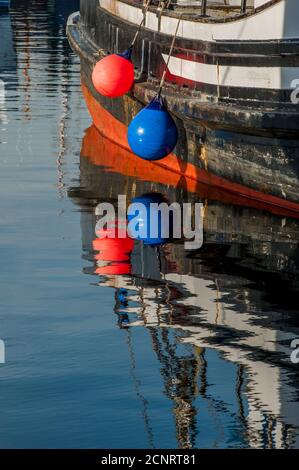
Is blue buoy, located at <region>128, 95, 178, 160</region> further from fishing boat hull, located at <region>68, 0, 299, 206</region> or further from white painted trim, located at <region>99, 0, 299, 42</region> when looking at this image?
white painted trim, located at <region>99, 0, 299, 42</region>

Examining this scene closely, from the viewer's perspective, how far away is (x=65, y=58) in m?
31.4

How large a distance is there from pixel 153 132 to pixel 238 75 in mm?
1391

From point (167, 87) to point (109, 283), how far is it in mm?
4863

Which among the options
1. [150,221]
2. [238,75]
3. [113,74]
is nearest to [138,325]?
[150,221]

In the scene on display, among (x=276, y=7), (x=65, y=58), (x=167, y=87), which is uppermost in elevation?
(x=276, y=7)

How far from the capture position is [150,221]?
14.1 metres

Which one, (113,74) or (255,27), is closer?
(255,27)

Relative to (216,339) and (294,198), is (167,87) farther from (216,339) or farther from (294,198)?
(216,339)

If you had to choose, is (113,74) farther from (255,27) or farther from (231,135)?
(255,27)

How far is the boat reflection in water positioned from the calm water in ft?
0.05

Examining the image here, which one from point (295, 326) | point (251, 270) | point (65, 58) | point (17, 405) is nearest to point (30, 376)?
point (17, 405)

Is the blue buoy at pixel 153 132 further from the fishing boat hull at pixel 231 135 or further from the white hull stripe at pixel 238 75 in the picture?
the white hull stripe at pixel 238 75

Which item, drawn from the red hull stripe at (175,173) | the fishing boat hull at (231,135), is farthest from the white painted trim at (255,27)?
the red hull stripe at (175,173)

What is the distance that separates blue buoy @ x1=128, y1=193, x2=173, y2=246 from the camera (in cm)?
1328
